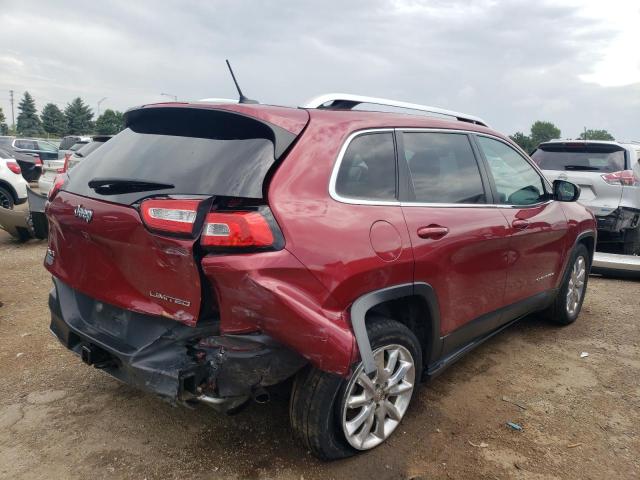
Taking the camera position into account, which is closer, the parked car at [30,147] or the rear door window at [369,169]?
the rear door window at [369,169]

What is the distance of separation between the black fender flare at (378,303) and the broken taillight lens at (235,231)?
0.55 metres

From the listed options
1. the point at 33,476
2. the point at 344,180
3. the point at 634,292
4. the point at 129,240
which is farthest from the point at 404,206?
the point at 634,292

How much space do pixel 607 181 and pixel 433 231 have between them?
5.08m

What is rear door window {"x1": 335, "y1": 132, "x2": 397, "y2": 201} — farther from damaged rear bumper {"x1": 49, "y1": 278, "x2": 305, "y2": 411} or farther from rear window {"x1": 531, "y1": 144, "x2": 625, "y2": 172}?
rear window {"x1": 531, "y1": 144, "x2": 625, "y2": 172}

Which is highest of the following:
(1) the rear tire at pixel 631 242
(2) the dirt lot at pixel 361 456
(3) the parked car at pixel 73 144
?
(3) the parked car at pixel 73 144

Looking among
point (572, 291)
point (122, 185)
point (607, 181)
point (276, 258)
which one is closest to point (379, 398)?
point (276, 258)

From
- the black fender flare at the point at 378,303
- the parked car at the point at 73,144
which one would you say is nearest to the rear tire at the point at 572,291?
the black fender flare at the point at 378,303

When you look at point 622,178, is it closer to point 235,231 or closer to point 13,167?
point 235,231

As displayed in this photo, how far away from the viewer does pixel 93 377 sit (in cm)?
340

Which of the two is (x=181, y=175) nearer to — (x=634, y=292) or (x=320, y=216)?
(x=320, y=216)

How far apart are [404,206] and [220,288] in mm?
1101

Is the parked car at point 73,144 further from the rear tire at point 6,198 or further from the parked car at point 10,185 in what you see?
the rear tire at point 6,198

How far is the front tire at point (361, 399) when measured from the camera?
93.2 inches

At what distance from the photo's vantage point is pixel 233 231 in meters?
2.06
